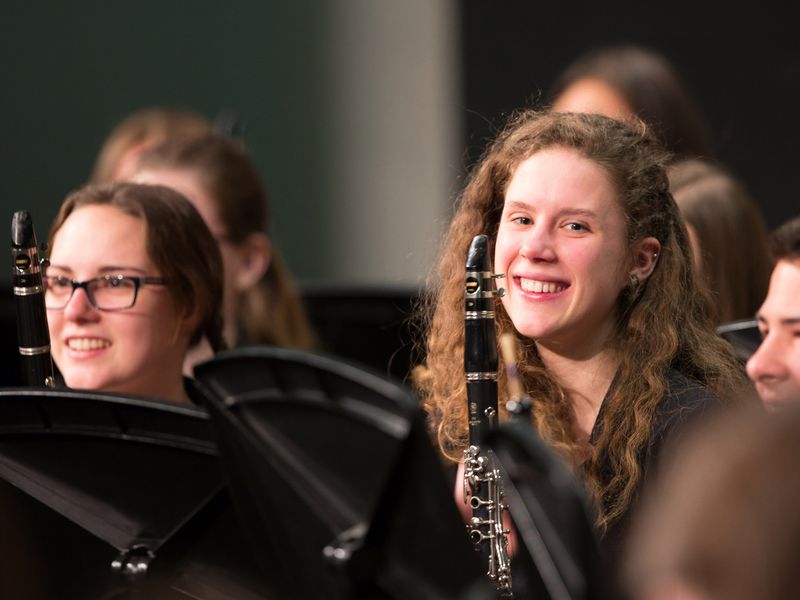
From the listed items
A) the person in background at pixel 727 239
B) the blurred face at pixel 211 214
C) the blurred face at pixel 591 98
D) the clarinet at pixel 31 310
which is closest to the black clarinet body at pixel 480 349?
the clarinet at pixel 31 310

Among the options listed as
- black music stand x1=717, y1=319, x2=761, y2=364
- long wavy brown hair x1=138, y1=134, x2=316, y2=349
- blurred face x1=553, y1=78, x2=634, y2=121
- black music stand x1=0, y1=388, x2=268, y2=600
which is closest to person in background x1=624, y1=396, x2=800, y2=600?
black music stand x1=0, y1=388, x2=268, y2=600

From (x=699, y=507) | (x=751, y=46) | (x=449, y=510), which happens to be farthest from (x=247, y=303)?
(x=699, y=507)

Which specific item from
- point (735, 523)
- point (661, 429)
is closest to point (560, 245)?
point (661, 429)

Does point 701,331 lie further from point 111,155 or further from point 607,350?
point 111,155

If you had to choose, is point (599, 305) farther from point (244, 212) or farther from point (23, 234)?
point (244, 212)

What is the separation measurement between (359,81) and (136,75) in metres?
0.85

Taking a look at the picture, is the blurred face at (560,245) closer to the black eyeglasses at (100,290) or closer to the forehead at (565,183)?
the forehead at (565,183)

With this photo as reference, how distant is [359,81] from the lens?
208 inches

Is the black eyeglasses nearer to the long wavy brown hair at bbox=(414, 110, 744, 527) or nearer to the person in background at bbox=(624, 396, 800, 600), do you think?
the long wavy brown hair at bbox=(414, 110, 744, 527)

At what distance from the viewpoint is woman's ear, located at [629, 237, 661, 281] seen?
6.25 ft

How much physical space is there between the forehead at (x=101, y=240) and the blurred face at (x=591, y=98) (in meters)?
1.03

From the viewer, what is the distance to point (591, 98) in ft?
9.78

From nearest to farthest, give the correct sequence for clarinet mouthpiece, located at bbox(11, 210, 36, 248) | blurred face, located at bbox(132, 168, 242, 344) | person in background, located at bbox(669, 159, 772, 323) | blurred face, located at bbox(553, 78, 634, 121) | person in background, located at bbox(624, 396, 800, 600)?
person in background, located at bbox(624, 396, 800, 600), clarinet mouthpiece, located at bbox(11, 210, 36, 248), person in background, located at bbox(669, 159, 772, 323), blurred face, located at bbox(553, 78, 634, 121), blurred face, located at bbox(132, 168, 242, 344)

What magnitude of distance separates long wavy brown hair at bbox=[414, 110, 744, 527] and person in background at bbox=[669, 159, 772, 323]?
21.7 inches
